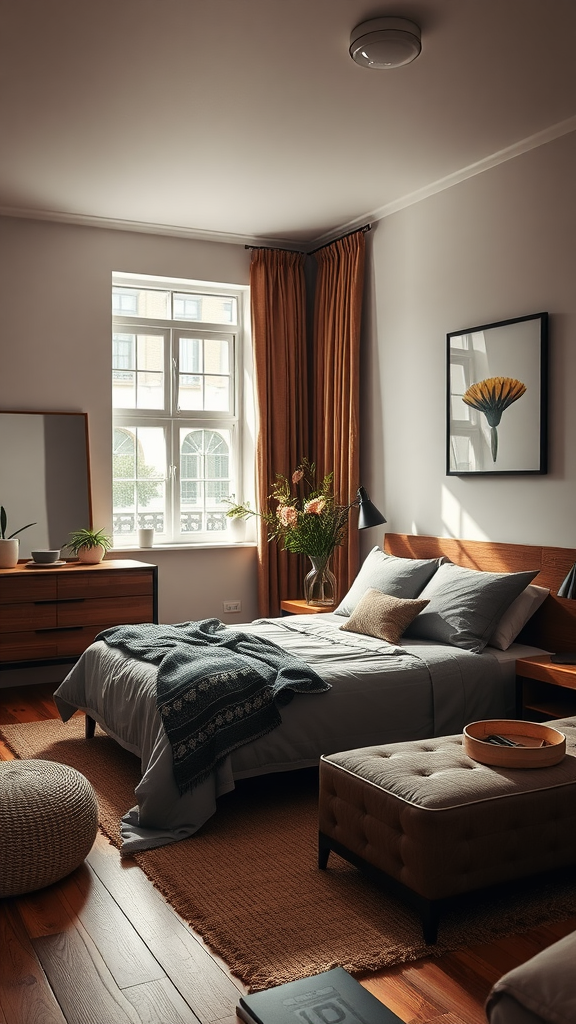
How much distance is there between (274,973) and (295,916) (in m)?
0.29

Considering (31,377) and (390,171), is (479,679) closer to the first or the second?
(390,171)

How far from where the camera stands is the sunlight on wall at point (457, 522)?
4668 mm

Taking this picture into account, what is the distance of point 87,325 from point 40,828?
11.8 ft

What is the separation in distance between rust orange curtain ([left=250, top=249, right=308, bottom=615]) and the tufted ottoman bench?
11.0ft

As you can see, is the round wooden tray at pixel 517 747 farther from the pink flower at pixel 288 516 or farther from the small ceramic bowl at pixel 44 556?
the small ceramic bowl at pixel 44 556

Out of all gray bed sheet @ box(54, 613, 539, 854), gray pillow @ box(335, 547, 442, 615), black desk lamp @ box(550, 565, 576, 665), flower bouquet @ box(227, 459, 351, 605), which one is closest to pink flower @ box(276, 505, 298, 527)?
flower bouquet @ box(227, 459, 351, 605)

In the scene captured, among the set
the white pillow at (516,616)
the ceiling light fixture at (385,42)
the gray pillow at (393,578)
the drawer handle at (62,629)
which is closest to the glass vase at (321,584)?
the gray pillow at (393,578)

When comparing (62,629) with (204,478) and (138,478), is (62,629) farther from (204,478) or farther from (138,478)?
(204,478)

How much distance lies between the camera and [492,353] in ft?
14.7

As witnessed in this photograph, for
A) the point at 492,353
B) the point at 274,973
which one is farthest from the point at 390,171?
the point at 274,973

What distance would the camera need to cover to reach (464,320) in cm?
471

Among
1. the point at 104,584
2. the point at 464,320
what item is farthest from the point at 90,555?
the point at 464,320

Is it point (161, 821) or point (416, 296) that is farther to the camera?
point (416, 296)

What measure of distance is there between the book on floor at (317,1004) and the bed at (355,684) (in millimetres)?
1007
